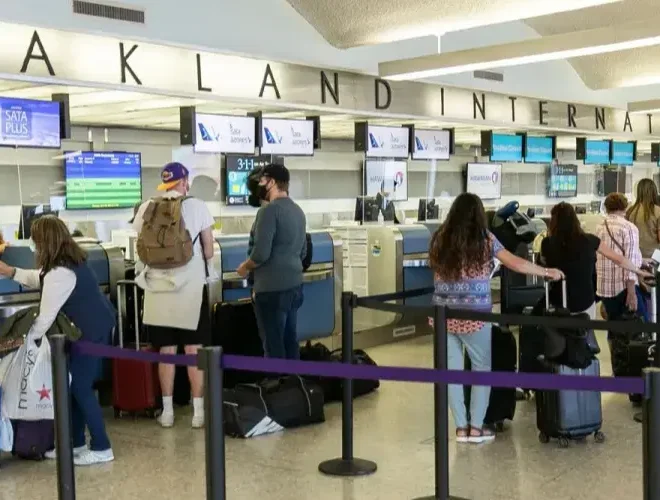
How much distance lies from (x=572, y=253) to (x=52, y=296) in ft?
10.5

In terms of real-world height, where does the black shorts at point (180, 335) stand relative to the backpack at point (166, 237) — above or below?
below

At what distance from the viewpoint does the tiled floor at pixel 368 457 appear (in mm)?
4418

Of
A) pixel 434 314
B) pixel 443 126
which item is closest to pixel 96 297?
pixel 434 314

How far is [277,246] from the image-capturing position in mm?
5840

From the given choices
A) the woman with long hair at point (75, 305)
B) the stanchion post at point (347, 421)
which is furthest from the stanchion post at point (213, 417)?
the woman with long hair at point (75, 305)

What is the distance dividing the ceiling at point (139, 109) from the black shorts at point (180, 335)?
1.98 metres

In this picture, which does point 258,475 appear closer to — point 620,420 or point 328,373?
point 328,373

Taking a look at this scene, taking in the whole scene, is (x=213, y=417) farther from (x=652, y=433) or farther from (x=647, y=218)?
(x=647, y=218)

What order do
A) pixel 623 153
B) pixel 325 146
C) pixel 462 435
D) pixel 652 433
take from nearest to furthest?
pixel 652 433
pixel 462 435
pixel 325 146
pixel 623 153

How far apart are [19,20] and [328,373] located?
12.5 ft

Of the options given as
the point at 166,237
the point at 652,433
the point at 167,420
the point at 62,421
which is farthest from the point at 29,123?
the point at 652,433

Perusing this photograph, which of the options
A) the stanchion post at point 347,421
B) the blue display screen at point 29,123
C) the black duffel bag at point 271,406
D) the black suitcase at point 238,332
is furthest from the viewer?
the blue display screen at point 29,123

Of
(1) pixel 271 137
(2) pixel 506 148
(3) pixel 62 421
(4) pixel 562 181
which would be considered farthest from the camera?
(4) pixel 562 181

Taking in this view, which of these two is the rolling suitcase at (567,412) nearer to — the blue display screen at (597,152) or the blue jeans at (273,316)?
the blue jeans at (273,316)
